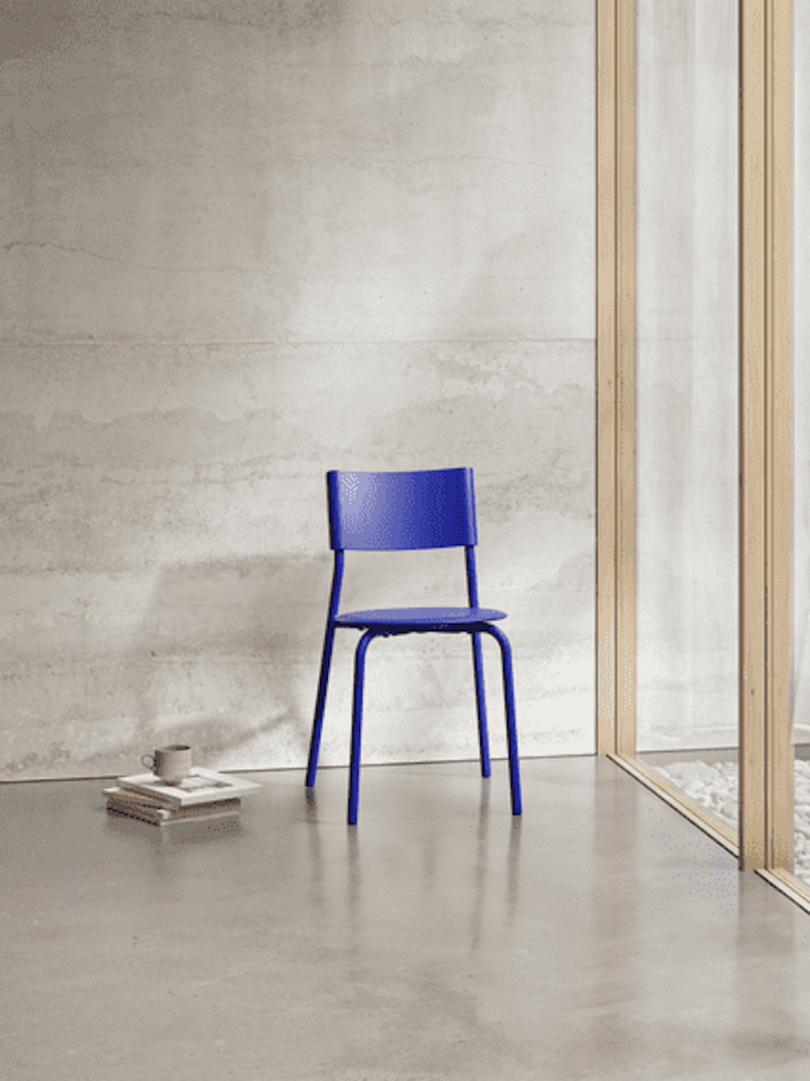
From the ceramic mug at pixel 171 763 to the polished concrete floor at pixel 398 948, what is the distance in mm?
198

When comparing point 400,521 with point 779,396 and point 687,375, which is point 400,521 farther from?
point 779,396

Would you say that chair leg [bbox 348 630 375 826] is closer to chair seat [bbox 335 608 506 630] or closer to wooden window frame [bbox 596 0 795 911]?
chair seat [bbox 335 608 506 630]

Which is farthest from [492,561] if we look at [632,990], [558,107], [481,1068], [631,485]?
[481,1068]

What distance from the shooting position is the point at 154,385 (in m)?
3.58

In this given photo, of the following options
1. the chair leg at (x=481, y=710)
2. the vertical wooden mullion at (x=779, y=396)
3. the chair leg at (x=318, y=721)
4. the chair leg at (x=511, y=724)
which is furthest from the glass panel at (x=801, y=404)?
the chair leg at (x=318, y=721)

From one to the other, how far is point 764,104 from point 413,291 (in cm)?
137

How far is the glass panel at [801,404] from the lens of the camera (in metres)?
2.34

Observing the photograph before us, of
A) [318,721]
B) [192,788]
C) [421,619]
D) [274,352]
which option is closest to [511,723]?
[421,619]

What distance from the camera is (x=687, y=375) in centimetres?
320

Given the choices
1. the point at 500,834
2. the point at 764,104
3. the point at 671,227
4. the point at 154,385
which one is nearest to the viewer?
the point at 764,104

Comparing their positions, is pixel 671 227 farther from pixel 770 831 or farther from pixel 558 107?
pixel 770 831

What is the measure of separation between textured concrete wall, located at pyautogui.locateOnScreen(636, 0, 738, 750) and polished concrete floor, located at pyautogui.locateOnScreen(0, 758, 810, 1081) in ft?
1.28

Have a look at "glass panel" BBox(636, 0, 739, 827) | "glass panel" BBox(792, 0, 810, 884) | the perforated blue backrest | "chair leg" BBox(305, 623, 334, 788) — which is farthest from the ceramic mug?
"glass panel" BBox(792, 0, 810, 884)

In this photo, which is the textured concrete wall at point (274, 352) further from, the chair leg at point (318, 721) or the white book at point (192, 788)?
the white book at point (192, 788)
